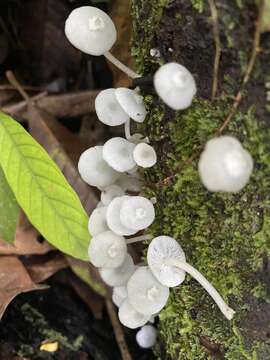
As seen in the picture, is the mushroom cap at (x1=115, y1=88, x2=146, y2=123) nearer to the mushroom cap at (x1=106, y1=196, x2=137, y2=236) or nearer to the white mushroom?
the mushroom cap at (x1=106, y1=196, x2=137, y2=236)

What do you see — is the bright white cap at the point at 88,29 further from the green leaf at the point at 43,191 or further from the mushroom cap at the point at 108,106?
the green leaf at the point at 43,191

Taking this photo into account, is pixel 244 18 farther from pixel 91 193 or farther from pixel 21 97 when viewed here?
pixel 21 97

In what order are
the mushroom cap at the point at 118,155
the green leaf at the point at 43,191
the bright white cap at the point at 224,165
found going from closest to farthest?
the bright white cap at the point at 224,165 < the mushroom cap at the point at 118,155 < the green leaf at the point at 43,191

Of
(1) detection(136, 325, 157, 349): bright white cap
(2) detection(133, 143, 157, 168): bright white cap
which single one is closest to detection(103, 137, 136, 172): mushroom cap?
(2) detection(133, 143, 157, 168): bright white cap

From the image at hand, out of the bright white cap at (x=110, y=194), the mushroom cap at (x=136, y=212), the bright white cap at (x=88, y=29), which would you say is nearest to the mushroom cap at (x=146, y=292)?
the mushroom cap at (x=136, y=212)

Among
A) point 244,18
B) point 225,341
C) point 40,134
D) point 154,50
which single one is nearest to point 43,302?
point 40,134
